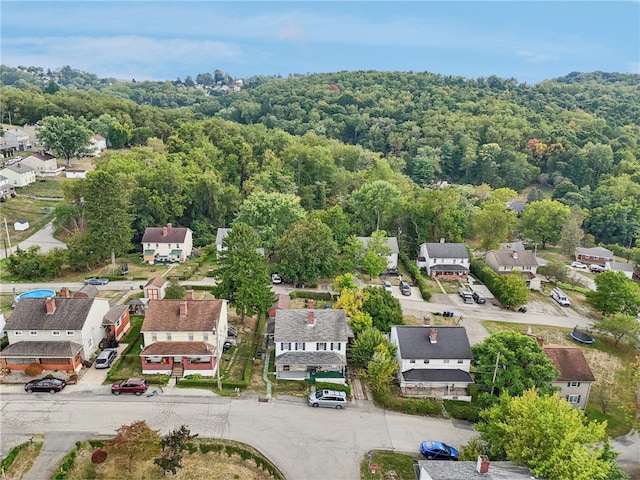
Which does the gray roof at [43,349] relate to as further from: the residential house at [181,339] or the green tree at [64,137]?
the green tree at [64,137]

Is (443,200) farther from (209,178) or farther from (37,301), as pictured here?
(37,301)

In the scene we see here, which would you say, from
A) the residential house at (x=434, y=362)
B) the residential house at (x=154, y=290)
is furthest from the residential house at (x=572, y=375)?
Result: the residential house at (x=154, y=290)

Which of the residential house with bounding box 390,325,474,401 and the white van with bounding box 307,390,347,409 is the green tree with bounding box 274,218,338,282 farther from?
the white van with bounding box 307,390,347,409

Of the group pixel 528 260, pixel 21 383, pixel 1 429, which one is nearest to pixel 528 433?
pixel 1 429

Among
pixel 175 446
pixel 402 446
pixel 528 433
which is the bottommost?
pixel 402 446

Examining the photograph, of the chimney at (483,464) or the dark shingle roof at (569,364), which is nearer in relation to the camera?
the chimney at (483,464)

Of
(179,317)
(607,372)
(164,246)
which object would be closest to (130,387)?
(179,317)

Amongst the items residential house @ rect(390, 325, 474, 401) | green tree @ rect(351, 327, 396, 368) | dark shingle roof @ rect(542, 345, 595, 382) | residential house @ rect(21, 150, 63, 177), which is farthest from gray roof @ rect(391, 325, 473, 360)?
residential house @ rect(21, 150, 63, 177)
